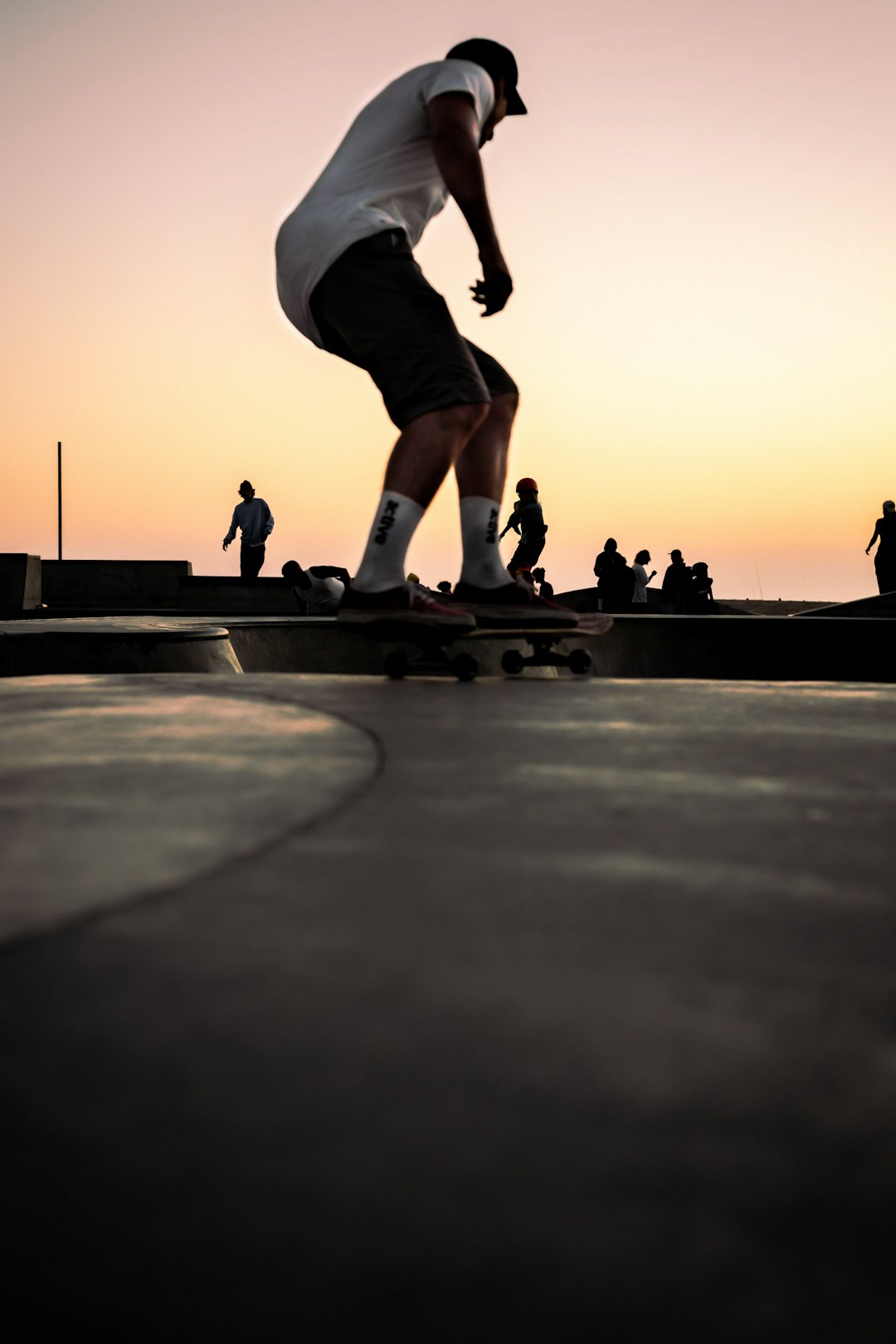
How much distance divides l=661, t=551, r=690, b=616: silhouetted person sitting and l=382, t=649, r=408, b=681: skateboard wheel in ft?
44.8

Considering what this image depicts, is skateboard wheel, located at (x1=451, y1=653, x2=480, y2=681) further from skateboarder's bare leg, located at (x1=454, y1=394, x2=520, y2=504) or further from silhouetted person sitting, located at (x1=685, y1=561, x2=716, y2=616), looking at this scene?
silhouetted person sitting, located at (x1=685, y1=561, x2=716, y2=616)

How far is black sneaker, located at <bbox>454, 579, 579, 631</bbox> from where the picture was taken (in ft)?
11.0

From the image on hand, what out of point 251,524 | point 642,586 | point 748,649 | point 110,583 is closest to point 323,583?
point 748,649

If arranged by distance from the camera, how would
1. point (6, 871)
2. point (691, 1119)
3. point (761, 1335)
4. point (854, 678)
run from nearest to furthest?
point (761, 1335)
point (691, 1119)
point (6, 871)
point (854, 678)

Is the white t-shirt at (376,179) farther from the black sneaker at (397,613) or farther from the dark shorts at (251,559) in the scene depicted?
the dark shorts at (251,559)

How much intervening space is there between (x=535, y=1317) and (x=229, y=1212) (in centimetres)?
14

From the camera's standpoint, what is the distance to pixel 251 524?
14.7 metres

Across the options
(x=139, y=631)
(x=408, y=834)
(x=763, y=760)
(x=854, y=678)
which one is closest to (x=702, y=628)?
(x=854, y=678)

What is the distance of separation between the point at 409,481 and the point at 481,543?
0.50m

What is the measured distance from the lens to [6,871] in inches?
36.1

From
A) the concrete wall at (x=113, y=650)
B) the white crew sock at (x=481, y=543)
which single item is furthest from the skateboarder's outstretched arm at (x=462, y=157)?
the concrete wall at (x=113, y=650)

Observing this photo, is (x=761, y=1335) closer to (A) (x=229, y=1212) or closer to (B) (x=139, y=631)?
(A) (x=229, y=1212)

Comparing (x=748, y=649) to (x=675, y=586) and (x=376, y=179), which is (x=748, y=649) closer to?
(x=376, y=179)

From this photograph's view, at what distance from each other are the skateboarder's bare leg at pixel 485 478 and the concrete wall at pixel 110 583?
1967 centimetres
